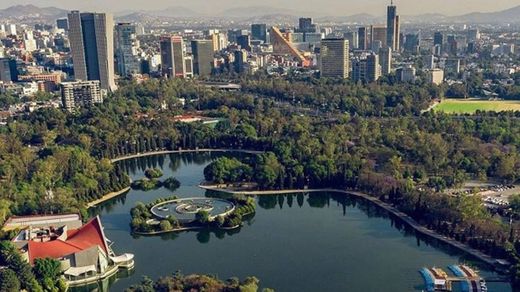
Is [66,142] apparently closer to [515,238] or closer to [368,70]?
[515,238]

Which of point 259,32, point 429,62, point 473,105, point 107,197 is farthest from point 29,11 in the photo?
point 107,197

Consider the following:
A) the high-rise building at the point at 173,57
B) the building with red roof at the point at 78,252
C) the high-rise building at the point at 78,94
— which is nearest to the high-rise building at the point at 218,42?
the high-rise building at the point at 173,57

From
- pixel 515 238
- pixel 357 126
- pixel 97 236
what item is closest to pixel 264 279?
pixel 97 236

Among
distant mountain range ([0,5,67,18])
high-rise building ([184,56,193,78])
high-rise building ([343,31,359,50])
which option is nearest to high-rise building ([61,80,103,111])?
high-rise building ([184,56,193,78])

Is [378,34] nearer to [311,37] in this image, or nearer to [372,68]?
[311,37]

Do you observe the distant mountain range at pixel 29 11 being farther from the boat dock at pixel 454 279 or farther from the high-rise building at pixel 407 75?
the boat dock at pixel 454 279

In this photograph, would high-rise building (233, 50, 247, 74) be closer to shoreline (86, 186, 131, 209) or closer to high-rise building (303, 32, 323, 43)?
high-rise building (303, 32, 323, 43)
